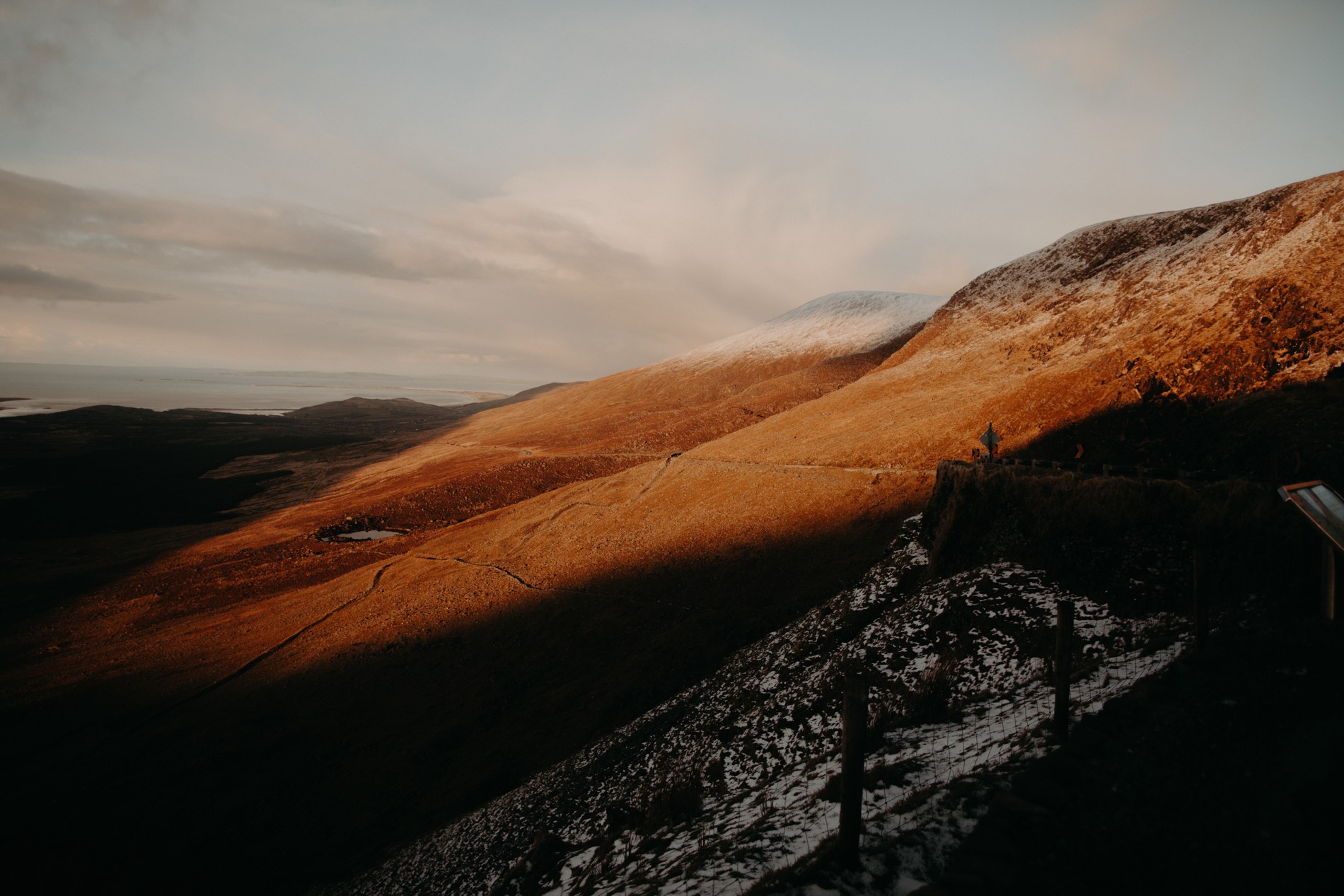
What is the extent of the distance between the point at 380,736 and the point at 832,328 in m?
121

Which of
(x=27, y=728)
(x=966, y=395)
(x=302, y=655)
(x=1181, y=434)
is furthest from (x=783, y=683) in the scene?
(x=966, y=395)

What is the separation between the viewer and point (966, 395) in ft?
144

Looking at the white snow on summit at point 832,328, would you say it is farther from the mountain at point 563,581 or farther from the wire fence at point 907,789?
the wire fence at point 907,789

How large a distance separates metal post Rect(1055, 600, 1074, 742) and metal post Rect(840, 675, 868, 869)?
3498 mm

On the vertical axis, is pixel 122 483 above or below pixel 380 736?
above

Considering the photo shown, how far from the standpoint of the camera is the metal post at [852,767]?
20.7ft

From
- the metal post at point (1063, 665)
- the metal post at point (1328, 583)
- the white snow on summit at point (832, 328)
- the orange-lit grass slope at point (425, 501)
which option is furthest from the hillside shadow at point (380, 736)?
the white snow on summit at point (832, 328)

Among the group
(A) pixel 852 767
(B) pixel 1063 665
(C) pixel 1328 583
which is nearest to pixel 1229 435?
(C) pixel 1328 583

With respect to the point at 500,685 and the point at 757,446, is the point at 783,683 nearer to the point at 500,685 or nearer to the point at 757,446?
the point at 500,685

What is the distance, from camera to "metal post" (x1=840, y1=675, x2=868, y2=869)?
6309 mm

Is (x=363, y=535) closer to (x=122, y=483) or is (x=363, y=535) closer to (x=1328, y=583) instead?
(x=122, y=483)

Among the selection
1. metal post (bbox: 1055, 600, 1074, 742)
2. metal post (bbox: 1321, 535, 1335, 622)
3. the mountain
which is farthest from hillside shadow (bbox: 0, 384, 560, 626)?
metal post (bbox: 1321, 535, 1335, 622)

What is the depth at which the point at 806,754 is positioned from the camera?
12.4 metres

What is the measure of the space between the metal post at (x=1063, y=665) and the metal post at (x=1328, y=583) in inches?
127
